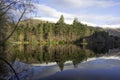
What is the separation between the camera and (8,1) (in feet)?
71.3

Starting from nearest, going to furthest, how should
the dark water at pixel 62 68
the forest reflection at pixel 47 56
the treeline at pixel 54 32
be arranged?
the dark water at pixel 62 68
the forest reflection at pixel 47 56
the treeline at pixel 54 32

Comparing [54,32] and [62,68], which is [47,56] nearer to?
[62,68]

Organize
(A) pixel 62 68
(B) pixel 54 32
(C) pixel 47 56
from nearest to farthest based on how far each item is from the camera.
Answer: (A) pixel 62 68
(C) pixel 47 56
(B) pixel 54 32

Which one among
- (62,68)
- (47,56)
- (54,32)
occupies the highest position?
(62,68)

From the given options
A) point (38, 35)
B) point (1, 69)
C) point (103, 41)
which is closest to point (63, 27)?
point (38, 35)

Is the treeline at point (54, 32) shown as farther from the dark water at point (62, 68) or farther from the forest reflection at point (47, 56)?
the dark water at point (62, 68)

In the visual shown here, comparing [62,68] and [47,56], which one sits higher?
[62,68]

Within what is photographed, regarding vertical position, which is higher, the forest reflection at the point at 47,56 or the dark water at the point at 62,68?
the dark water at the point at 62,68

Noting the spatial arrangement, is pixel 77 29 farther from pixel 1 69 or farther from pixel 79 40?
pixel 1 69

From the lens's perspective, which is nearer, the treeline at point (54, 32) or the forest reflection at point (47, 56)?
the forest reflection at point (47, 56)

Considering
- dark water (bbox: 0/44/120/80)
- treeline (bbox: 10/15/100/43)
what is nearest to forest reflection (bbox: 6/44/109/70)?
dark water (bbox: 0/44/120/80)

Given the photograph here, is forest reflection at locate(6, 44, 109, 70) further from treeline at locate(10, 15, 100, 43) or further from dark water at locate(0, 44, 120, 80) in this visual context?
treeline at locate(10, 15, 100, 43)

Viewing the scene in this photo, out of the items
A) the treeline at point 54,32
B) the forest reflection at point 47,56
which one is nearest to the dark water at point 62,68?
the forest reflection at point 47,56

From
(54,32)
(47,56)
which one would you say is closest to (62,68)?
(47,56)
